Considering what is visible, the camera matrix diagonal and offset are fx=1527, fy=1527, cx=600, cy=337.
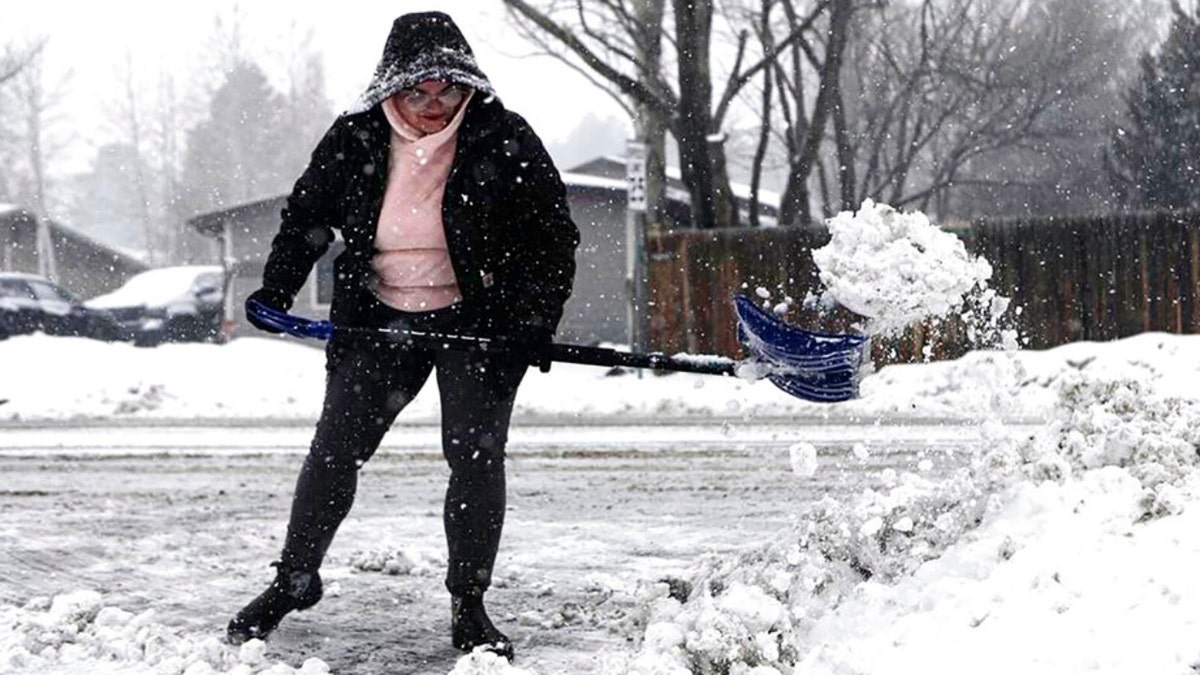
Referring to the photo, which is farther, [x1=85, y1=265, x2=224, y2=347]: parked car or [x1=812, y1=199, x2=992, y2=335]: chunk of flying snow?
[x1=85, y1=265, x2=224, y2=347]: parked car

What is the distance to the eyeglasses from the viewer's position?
12.4 feet

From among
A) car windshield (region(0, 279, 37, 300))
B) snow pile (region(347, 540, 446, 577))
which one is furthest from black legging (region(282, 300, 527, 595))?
car windshield (region(0, 279, 37, 300))

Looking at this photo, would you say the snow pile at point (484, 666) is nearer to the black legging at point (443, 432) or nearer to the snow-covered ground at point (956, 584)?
the snow-covered ground at point (956, 584)

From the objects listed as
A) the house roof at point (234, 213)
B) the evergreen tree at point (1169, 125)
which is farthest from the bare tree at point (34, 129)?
the evergreen tree at point (1169, 125)

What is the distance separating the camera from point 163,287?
28594 mm

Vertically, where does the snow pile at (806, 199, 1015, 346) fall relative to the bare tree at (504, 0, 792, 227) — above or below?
below

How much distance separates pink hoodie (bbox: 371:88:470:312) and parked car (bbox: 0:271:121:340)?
70.2 feet

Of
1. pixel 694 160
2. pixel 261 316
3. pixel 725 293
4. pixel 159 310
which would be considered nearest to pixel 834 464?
pixel 261 316

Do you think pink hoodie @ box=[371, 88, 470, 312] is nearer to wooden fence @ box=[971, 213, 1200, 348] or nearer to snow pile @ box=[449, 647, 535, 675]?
snow pile @ box=[449, 647, 535, 675]

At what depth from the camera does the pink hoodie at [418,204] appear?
3.78m

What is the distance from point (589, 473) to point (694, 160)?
37.1 ft

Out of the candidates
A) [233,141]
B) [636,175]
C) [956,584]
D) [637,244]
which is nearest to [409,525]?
[956,584]

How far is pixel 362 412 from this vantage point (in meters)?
3.87

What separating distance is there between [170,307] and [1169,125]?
1820cm
